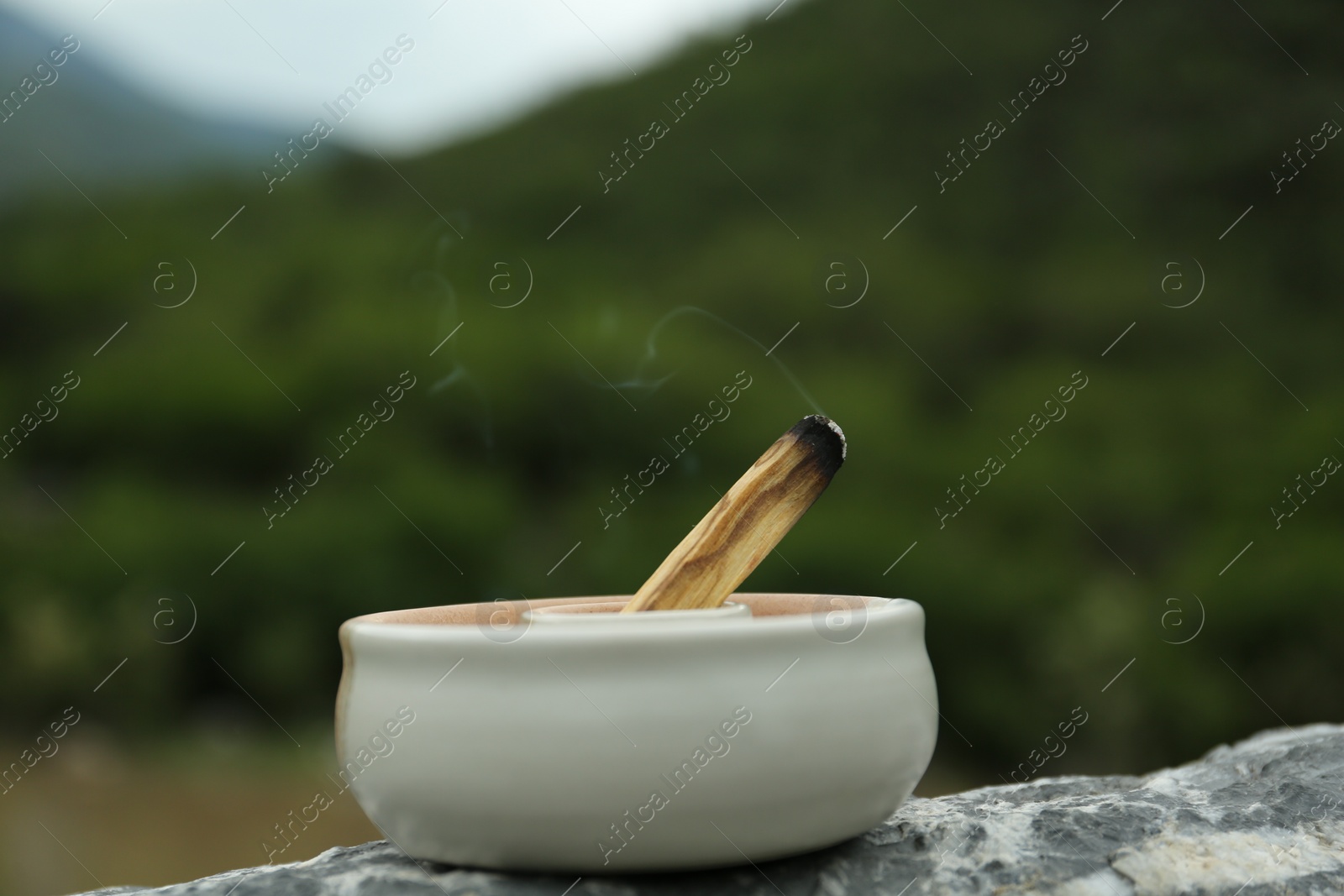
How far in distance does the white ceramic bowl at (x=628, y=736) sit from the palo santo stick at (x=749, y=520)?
0.41ft

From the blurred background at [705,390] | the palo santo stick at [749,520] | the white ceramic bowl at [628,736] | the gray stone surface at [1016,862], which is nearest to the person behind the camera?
the white ceramic bowl at [628,736]

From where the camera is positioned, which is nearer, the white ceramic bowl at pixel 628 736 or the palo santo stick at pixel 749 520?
the white ceramic bowl at pixel 628 736

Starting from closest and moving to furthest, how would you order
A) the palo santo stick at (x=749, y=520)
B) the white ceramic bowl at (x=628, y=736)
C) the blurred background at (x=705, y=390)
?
the white ceramic bowl at (x=628, y=736), the palo santo stick at (x=749, y=520), the blurred background at (x=705, y=390)

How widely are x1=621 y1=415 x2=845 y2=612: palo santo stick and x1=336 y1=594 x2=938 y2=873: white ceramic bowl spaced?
0.41 feet

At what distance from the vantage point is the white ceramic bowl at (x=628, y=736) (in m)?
0.83

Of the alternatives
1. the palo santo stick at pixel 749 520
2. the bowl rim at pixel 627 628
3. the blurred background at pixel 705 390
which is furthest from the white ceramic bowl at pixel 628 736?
the blurred background at pixel 705 390

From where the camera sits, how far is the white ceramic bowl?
0.83m

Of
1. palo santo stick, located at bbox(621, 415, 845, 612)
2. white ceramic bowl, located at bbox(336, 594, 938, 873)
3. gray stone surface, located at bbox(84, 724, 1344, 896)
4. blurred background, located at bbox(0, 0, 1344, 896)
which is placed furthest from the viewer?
blurred background, located at bbox(0, 0, 1344, 896)

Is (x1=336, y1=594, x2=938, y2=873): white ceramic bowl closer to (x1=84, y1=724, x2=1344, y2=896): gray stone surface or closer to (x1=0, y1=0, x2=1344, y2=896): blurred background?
(x1=84, y1=724, x2=1344, y2=896): gray stone surface

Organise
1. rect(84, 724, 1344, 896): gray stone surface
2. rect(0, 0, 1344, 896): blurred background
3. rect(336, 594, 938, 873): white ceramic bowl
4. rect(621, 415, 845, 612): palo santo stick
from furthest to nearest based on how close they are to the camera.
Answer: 1. rect(0, 0, 1344, 896): blurred background
2. rect(621, 415, 845, 612): palo santo stick
3. rect(84, 724, 1344, 896): gray stone surface
4. rect(336, 594, 938, 873): white ceramic bowl

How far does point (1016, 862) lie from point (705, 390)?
3560mm

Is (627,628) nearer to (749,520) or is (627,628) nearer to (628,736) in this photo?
(628,736)

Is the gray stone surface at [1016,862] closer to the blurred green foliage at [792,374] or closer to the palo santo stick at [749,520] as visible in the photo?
the palo santo stick at [749,520]

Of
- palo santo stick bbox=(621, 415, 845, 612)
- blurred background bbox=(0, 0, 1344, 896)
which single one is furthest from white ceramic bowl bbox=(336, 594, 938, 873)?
blurred background bbox=(0, 0, 1344, 896)
